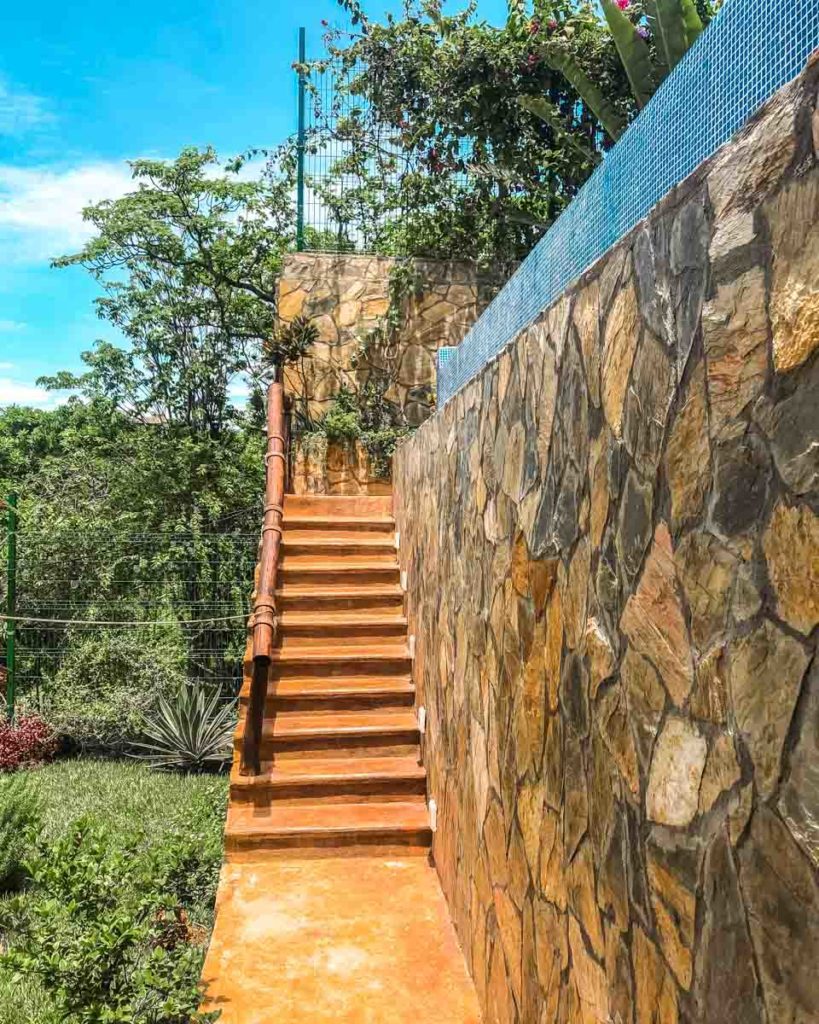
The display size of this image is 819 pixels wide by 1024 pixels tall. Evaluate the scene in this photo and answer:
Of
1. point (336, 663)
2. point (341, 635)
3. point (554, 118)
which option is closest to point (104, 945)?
point (336, 663)

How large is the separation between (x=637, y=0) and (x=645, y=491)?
652cm

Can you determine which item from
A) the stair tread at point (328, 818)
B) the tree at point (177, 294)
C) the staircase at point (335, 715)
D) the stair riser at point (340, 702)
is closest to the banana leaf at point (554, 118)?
the tree at point (177, 294)

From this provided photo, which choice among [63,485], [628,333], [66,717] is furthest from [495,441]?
[63,485]

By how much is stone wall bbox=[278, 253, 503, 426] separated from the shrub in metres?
6.79

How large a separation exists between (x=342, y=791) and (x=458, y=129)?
23.2 feet

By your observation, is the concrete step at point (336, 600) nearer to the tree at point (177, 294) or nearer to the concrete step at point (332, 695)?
the concrete step at point (332, 695)

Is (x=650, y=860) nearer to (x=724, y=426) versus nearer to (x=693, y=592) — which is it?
(x=693, y=592)

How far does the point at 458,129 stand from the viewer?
30.2 feet

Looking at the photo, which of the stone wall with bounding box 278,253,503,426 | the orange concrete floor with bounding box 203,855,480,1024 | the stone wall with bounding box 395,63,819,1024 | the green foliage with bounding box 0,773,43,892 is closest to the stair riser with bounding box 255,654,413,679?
the orange concrete floor with bounding box 203,855,480,1024

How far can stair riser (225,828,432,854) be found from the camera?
4.64 meters

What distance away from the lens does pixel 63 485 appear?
9.58 meters

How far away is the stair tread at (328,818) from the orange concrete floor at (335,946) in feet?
0.49

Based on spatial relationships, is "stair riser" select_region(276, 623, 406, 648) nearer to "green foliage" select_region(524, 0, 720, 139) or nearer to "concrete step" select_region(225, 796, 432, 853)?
"concrete step" select_region(225, 796, 432, 853)

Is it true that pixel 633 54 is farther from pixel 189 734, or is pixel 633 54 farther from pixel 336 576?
pixel 189 734
